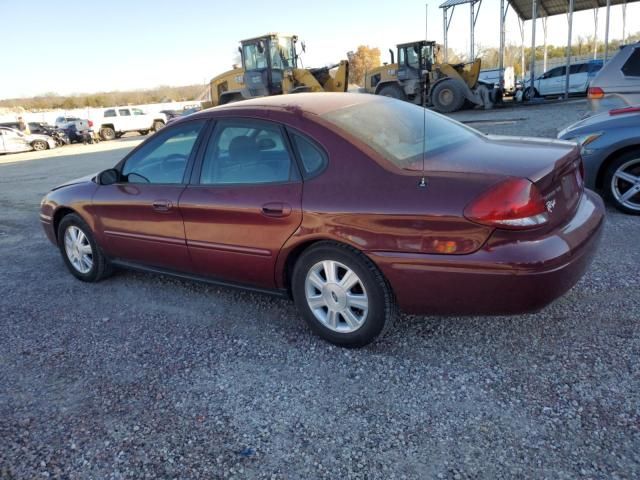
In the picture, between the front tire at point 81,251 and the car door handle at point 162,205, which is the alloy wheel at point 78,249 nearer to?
the front tire at point 81,251

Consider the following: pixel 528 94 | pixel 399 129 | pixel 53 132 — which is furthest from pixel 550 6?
pixel 399 129

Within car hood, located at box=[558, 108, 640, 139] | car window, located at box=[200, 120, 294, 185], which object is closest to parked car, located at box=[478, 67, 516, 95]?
car hood, located at box=[558, 108, 640, 139]

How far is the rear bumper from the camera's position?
2559 mm

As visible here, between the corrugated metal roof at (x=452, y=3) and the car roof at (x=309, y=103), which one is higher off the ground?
the corrugated metal roof at (x=452, y=3)

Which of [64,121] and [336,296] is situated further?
[64,121]

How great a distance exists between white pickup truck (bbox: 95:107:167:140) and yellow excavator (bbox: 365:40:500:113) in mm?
14758

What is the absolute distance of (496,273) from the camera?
2576mm

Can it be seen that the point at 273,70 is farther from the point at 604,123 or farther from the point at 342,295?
the point at 342,295

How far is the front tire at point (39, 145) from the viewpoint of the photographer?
26.4 m

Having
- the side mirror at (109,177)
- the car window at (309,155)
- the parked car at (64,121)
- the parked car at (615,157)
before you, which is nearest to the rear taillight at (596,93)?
the parked car at (615,157)

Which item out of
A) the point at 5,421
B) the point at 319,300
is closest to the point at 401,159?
the point at 319,300

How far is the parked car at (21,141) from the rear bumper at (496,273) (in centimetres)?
2766

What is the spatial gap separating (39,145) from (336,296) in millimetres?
28158

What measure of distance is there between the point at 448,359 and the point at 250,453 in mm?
1267
